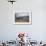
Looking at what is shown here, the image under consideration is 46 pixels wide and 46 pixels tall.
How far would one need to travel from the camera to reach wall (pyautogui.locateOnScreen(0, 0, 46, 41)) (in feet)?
16.1

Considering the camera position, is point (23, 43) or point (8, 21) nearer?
point (23, 43)

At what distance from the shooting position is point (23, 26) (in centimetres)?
496

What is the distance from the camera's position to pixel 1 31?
4988mm

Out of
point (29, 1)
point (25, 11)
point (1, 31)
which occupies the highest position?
point (29, 1)

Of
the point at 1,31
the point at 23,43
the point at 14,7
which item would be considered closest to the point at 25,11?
the point at 14,7

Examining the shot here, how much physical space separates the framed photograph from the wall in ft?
0.45

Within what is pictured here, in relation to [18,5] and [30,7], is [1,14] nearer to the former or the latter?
[18,5]

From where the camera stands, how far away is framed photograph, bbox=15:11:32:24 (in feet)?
16.1

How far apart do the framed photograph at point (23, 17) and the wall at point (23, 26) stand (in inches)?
5.4

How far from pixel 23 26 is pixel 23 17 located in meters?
0.35

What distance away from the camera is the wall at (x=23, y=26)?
16.1ft

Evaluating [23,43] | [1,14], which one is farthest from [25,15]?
[23,43]

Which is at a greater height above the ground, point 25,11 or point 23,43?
point 25,11

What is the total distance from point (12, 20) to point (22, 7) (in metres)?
0.63
